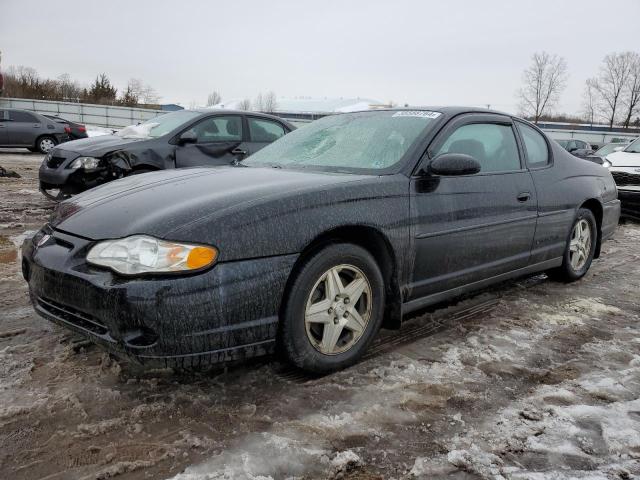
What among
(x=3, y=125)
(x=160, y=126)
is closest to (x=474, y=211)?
(x=160, y=126)

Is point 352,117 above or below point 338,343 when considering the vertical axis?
above

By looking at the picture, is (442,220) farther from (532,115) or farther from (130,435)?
(532,115)

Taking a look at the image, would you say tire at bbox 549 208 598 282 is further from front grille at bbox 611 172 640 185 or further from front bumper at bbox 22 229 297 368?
front grille at bbox 611 172 640 185

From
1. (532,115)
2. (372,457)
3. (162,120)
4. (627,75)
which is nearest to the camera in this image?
(372,457)

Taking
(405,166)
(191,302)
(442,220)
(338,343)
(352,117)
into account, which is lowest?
(338,343)

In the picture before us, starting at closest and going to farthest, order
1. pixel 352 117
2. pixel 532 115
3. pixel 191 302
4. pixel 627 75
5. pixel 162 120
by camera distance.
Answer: pixel 191 302 < pixel 352 117 < pixel 162 120 < pixel 532 115 < pixel 627 75

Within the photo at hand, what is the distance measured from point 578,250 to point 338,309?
9.65 ft

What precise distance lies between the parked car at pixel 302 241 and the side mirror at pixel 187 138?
9.95 ft

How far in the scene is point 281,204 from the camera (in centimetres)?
249

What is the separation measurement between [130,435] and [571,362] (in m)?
2.37

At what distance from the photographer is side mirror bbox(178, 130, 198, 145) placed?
661 cm

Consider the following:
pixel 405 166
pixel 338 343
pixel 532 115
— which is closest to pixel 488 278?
pixel 405 166

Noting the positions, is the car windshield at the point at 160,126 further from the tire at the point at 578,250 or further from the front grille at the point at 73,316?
the tire at the point at 578,250

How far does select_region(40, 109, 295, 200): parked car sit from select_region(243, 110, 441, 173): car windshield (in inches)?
99.5
